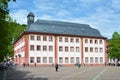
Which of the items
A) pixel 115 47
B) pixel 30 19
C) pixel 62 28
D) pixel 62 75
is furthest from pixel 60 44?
pixel 62 75

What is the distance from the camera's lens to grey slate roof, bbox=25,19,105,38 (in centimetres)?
8625

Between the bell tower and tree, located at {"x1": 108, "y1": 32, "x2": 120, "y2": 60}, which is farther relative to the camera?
tree, located at {"x1": 108, "y1": 32, "x2": 120, "y2": 60}

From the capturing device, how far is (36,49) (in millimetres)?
83188

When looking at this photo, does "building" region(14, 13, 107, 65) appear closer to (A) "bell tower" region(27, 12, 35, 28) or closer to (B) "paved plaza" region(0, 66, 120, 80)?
(A) "bell tower" region(27, 12, 35, 28)

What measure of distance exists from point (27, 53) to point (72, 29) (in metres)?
19.3

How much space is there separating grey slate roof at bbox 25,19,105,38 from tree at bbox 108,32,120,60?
16.0 feet

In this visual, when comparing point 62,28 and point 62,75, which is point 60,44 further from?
point 62,75

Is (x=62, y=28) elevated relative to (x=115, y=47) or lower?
elevated

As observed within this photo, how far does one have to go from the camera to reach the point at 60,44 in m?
88.1

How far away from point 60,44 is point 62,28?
650 centimetres

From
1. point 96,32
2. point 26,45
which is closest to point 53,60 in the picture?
point 26,45

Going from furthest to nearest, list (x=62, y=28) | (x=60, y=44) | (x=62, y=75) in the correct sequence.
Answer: (x=62, y=28) → (x=60, y=44) → (x=62, y=75)

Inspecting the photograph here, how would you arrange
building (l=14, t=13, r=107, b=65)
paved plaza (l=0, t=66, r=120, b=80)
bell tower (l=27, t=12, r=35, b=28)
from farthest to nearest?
1. bell tower (l=27, t=12, r=35, b=28)
2. building (l=14, t=13, r=107, b=65)
3. paved plaza (l=0, t=66, r=120, b=80)

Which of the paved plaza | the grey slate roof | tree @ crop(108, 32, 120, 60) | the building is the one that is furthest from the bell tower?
the paved plaza
